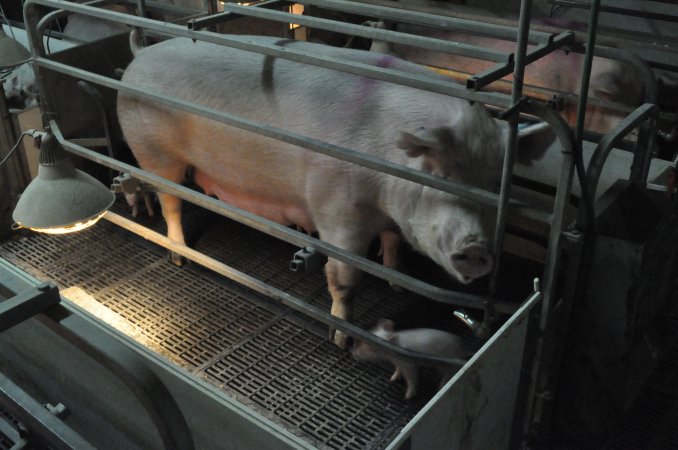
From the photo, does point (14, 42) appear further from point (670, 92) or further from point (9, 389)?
point (670, 92)

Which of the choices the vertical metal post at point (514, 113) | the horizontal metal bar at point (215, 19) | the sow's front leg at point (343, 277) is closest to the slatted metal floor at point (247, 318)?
the sow's front leg at point (343, 277)

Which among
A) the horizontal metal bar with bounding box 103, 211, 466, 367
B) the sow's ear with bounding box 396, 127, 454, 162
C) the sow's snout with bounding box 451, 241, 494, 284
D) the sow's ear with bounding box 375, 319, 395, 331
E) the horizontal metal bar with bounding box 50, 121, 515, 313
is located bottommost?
the sow's ear with bounding box 375, 319, 395, 331

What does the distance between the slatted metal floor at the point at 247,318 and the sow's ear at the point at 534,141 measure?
111 centimetres

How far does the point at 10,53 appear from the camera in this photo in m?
4.07

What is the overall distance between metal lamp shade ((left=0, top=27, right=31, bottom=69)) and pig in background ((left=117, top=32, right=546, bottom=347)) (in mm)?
605

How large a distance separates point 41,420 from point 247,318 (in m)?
2.12

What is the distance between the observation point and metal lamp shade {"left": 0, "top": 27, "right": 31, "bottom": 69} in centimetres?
404

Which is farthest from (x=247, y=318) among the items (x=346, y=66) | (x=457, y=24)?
(x=457, y=24)

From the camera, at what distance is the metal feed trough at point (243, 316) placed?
1967 millimetres

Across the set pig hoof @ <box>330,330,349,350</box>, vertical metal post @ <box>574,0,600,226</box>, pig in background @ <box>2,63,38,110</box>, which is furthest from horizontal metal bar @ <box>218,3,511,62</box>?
pig in background @ <box>2,63,38,110</box>

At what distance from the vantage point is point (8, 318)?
154cm

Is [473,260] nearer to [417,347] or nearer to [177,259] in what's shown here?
[417,347]

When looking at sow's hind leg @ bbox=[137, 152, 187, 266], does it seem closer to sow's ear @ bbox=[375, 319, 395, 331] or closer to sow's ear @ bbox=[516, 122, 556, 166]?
sow's ear @ bbox=[375, 319, 395, 331]

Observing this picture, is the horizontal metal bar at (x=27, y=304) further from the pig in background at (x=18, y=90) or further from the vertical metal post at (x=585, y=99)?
the pig in background at (x=18, y=90)
